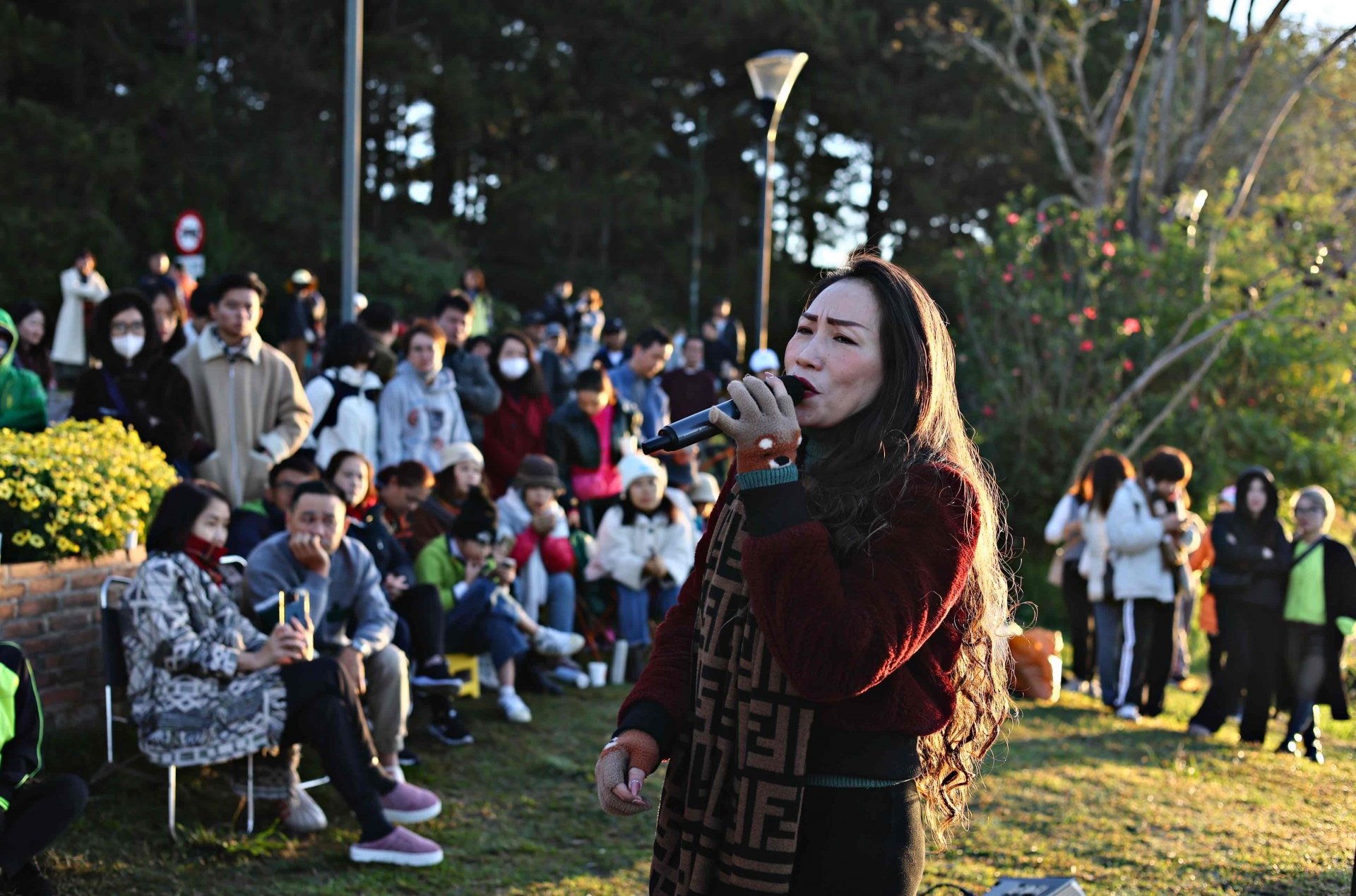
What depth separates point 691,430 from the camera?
2188 millimetres

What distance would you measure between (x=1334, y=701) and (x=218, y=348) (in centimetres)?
687

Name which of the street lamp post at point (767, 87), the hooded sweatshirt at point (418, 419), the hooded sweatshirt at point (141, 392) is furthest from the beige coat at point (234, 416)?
the street lamp post at point (767, 87)

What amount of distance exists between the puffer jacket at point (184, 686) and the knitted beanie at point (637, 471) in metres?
3.60

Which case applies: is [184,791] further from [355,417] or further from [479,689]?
[355,417]

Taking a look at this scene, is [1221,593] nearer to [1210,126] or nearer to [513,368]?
[513,368]

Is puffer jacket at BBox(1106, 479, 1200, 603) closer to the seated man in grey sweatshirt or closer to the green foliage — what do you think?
the green foliage

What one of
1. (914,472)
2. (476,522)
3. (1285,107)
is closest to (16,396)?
(476,522)

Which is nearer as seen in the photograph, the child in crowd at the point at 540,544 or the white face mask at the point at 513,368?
the child in crowd at the point at 540,544

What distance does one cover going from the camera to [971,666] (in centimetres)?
232

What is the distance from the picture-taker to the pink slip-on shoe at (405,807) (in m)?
5.19

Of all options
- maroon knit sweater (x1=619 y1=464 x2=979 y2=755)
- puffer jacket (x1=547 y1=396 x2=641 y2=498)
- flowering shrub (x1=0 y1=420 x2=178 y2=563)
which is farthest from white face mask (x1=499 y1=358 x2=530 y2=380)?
maroon knit sweater (x1=619 y1=464 x2=979 y2=755)

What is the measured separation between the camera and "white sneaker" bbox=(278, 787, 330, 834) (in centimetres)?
502

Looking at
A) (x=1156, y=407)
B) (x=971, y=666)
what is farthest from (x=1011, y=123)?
(x=971, y=666)

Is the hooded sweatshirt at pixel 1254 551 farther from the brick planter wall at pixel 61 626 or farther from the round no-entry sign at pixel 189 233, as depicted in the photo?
the round no-entry sign at pixel 189 233
